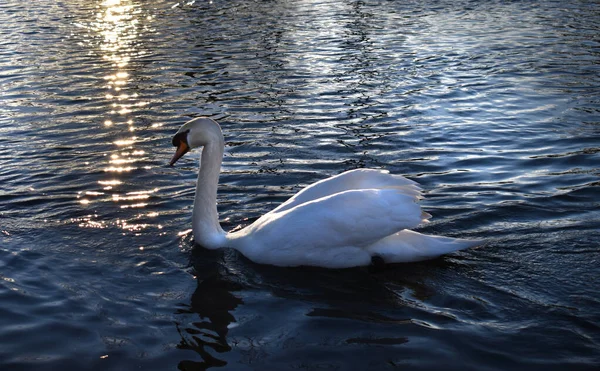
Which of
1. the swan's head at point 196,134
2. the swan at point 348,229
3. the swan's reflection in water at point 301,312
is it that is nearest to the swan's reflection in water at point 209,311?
the swan's reflection in water at point 301,312

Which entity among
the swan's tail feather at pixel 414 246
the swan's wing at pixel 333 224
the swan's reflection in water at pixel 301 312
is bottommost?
the swan's reflection in water at pixel 301 312

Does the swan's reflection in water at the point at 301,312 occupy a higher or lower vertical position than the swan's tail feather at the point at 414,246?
lower

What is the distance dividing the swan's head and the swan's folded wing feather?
1.13 meters

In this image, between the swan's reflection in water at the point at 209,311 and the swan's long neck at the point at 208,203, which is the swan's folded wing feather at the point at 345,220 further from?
the swan's long neck at the point at 208,203

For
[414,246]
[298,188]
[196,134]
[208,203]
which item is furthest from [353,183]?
[298,188]

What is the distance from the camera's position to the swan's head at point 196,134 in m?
7.34

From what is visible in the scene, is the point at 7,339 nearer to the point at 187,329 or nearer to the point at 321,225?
the point at 187,329

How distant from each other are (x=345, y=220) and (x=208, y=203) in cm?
152

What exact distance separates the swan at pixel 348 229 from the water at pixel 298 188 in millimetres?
163

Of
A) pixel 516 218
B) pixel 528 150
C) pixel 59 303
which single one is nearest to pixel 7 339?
pixel 59 303

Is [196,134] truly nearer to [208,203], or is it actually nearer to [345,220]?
[208,203]

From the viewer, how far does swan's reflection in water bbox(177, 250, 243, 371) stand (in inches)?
220

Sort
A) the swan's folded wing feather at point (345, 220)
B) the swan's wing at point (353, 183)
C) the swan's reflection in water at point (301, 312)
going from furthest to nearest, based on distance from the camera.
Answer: the swan's wing at point (353, 183) → the swan's folded wing feather at point (345, 220) → the swan's reflection in water at point (301, 312)

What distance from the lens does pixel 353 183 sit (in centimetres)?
705
